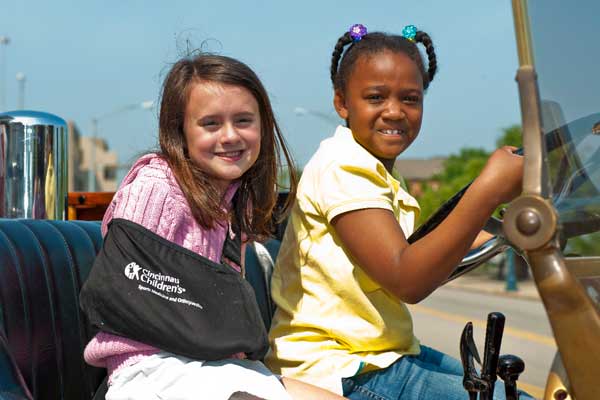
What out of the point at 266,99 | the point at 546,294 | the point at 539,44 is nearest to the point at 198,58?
the point at 266,99

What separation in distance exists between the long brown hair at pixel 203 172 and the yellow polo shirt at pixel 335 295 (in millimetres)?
90

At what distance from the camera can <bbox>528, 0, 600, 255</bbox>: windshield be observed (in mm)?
1161

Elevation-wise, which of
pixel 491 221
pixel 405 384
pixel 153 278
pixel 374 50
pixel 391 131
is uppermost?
pixel 374 50

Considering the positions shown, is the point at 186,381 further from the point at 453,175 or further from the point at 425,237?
the point at 453,175

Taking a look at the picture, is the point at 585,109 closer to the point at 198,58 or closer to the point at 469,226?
the point at 469,226

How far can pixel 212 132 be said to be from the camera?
193cm

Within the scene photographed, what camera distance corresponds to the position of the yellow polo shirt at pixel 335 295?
194 centimetres

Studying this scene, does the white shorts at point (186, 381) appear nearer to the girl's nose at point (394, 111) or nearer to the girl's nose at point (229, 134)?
the girl's nose at point (229, 134)

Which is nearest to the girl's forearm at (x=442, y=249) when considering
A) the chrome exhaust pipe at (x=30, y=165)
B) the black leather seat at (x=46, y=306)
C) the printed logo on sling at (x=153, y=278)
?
the printed logo on sling at (x=153, y=278)

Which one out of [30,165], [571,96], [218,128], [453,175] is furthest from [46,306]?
[453,175]

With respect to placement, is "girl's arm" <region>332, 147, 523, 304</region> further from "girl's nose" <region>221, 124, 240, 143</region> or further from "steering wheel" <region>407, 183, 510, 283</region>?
"girl's nose" <region>221, 124, 240, 143</region>

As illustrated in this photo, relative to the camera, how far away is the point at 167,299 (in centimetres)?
167

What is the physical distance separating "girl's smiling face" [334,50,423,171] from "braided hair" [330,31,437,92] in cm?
3

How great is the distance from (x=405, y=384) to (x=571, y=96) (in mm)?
936
